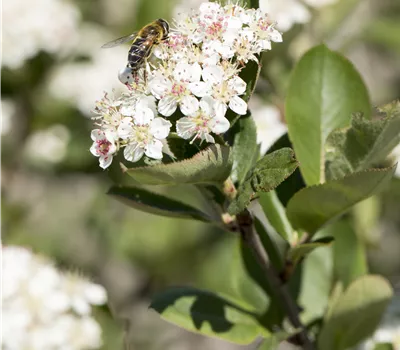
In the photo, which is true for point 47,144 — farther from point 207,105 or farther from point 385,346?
point 207,105

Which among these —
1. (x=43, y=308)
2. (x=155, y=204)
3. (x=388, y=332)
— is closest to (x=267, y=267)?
(x=155, y=204)

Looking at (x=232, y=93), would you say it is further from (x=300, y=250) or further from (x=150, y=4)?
(x=150, y=4)

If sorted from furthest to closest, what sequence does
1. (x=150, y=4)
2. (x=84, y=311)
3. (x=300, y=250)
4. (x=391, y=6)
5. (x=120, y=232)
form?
(x=391, y=6) → (x=120, y=232) → (x=150, y=4) → (x=84, y=311) → (x=300, y=250)

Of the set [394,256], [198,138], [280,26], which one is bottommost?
[394,256]

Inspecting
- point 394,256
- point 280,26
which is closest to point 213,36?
point 280,26

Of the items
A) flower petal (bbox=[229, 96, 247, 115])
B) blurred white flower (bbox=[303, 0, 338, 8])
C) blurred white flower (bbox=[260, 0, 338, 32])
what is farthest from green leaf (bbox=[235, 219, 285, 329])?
blurred white flower (bbox=[303, 0, 338, 8])
